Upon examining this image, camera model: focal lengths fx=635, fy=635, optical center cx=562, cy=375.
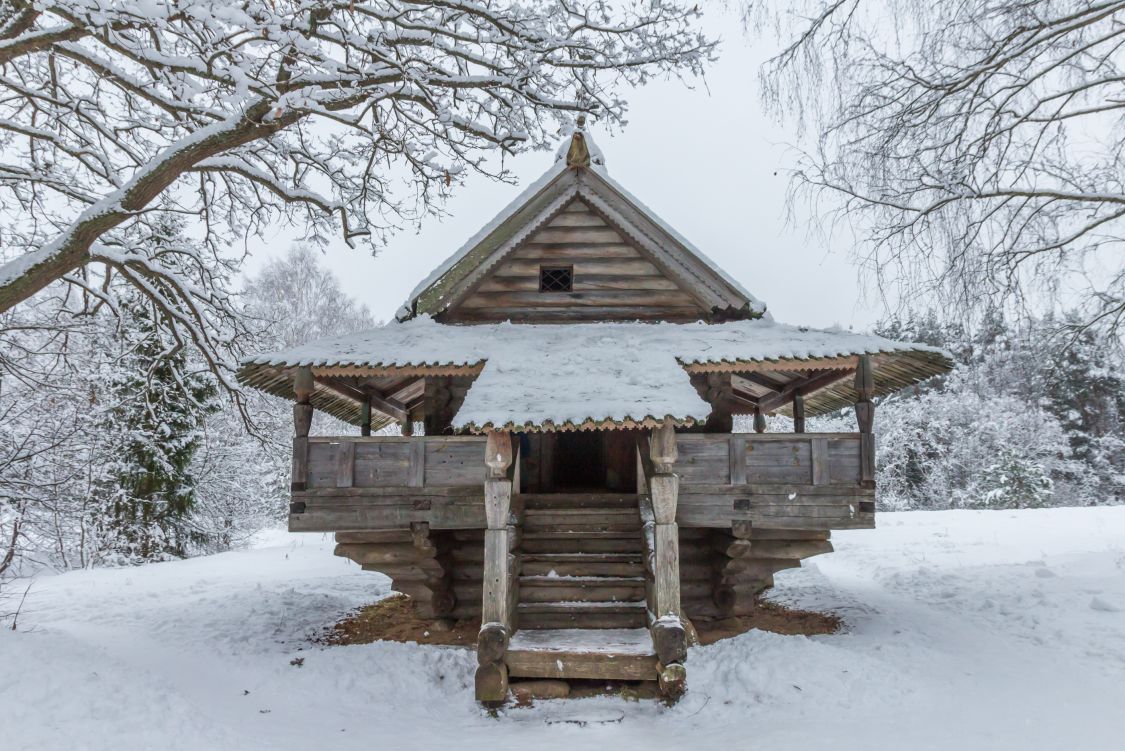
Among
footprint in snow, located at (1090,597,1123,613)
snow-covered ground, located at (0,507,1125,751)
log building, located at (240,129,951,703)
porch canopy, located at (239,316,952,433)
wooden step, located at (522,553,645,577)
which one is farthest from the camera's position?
wooden step, located at (522,553,645,577)

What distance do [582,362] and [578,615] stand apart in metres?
3.22

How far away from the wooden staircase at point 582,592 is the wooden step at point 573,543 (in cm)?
1

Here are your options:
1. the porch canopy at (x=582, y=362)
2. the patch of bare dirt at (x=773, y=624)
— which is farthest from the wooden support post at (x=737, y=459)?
A: the patch of bare dirt at (x=773, y=624)

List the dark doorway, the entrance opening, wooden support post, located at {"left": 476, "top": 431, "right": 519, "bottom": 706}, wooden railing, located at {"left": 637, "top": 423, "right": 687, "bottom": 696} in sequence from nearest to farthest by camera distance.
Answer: wooden railing, located at {"left": 637, "top": 423, "right": 687, "bottom": 696} → wooden support post, located at {"left": 476, "top": 431, "right": 519, "bottom": 706} → the entrance opening → the dark doorway

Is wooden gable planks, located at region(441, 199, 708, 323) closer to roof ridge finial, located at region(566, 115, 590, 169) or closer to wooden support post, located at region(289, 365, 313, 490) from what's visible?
roof ridge finial, located at region(566, 115, 590, 169)

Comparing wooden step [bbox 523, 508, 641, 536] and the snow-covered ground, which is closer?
the snow-covered ground

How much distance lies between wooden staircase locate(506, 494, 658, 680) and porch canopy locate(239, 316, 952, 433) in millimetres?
2388

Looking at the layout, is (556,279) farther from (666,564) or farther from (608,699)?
(608,699)

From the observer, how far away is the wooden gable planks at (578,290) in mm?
9859

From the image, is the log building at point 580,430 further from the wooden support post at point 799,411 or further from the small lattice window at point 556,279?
the wooden support post at point 799,411

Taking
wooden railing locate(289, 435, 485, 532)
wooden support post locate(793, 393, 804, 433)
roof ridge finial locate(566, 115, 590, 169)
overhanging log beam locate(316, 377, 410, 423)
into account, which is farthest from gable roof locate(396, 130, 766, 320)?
wooden support post locate(793, 393, 804, 433)

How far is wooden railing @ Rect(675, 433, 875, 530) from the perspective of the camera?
821 centimetres


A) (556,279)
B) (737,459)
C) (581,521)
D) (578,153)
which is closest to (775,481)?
(737,459)

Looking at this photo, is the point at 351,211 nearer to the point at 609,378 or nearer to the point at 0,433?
the point at 609,378
